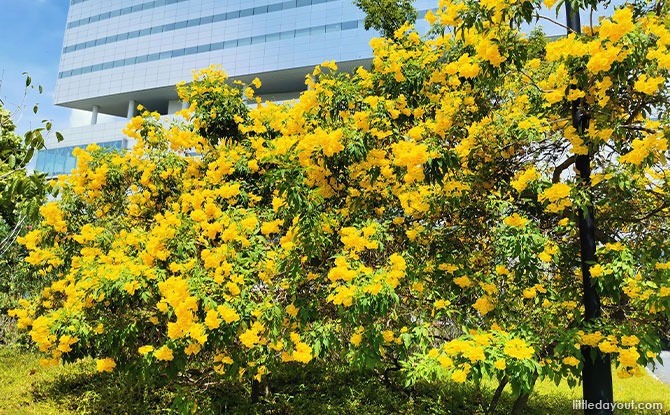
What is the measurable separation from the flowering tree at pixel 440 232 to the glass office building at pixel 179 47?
953 inches

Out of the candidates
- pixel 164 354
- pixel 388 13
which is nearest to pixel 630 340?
pixel 164 354

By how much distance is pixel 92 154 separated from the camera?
472 cm

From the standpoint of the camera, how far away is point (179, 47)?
105 ft

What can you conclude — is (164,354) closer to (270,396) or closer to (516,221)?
(516,221)

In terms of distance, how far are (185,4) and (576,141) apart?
35.1m

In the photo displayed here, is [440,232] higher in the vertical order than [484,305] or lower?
higher

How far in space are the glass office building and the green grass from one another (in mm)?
23026

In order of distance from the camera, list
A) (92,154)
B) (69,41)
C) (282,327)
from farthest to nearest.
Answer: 1. (69,41)
2. (92,154)
3. (282,327)

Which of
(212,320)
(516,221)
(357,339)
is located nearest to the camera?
(516,221)

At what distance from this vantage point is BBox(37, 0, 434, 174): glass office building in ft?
92.6

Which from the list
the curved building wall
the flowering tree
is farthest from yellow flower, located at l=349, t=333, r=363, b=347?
the curved building wall

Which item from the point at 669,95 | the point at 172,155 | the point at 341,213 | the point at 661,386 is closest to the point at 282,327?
the point at 341,213

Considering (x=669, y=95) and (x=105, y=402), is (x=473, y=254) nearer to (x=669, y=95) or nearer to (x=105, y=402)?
(x=669, y=95)

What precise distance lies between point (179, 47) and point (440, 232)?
32.8 meters
